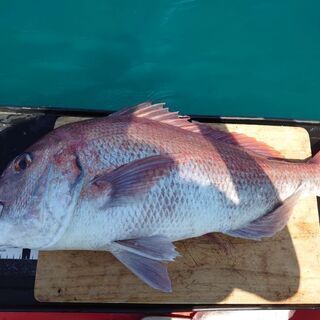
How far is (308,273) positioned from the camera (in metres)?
2.06

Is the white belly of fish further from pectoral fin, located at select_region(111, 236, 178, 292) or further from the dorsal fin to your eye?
the dorsal fin

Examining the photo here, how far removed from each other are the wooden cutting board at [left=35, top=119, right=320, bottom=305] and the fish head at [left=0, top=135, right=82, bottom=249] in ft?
1.07

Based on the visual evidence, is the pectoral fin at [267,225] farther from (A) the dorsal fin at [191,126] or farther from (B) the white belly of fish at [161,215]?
(A) the dorsal fin at [191,126]

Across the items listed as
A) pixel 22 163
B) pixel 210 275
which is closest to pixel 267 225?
pixel 210 275

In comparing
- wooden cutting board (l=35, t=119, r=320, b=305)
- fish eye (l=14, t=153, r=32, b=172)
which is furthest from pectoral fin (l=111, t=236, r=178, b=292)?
fish eye (l=14, t=153, r=32, b=172)

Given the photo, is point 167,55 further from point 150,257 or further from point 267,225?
point 150,257

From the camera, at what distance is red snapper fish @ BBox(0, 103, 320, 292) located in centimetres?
170

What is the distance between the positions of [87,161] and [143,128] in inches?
13.2

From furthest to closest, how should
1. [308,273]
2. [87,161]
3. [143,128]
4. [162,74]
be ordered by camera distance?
[162,74] < [308,273] < [143,128] < [87,161]

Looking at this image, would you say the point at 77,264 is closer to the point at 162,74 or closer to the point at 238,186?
the point at 238,186

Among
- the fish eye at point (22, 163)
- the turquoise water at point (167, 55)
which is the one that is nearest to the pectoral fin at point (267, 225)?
the fish eye at point (22, 163)

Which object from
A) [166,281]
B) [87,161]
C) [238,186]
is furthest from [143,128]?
[166,281]

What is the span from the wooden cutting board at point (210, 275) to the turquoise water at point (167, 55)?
1.42m

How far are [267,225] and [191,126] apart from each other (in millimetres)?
634
